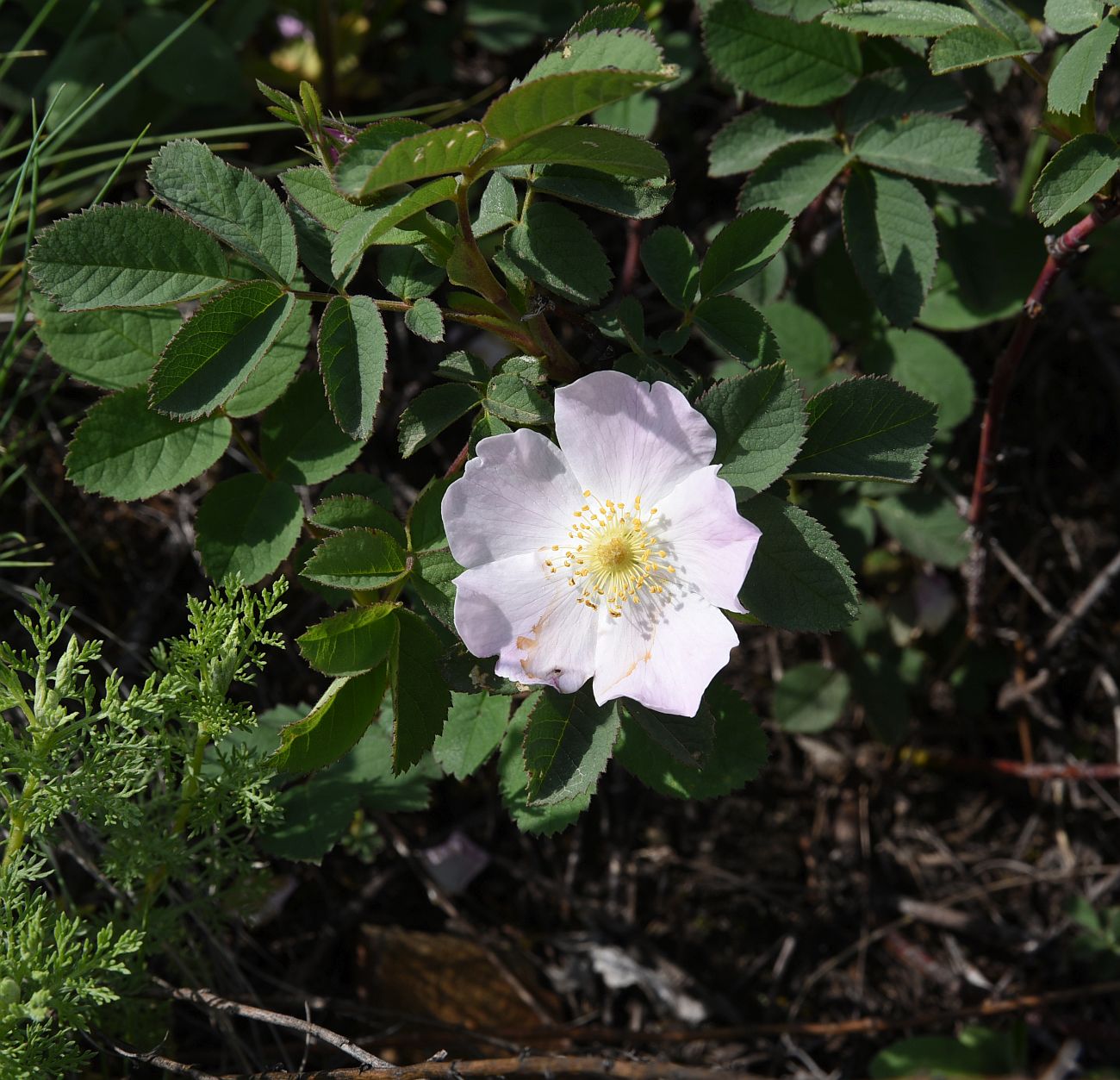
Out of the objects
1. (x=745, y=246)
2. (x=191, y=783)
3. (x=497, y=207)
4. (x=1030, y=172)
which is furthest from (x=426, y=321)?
(x=1030, y=172)

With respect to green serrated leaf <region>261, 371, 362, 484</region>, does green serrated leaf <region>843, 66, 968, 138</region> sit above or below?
above

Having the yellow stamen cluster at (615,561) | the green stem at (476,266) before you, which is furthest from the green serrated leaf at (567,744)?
the green stem at (476,266)

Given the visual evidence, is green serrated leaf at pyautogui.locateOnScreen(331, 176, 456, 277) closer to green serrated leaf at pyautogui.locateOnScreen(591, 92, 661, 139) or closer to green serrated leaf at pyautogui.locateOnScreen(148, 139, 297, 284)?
green serrated leaf at pyautogui.locateOnScreen(148, 139, 297, 284)

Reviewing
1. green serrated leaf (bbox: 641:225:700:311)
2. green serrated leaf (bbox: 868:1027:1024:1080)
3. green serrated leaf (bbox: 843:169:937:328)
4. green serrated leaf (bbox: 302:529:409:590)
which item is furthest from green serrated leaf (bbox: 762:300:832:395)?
green serrated leaf (bbox: 868:1027:1024:1080)

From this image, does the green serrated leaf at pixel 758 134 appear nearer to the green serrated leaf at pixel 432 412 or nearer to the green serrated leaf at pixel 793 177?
the green serrated leaf at pixel 793 177

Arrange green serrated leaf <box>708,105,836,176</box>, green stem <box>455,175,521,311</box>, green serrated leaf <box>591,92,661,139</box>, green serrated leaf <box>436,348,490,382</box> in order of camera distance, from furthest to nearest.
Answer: green serrated leaf <box>591,92,661,139</box>
green serrated leaf <box>708,105,836,176</box>
green serrated leaf <box>436,348,490,382</box>
green stem <box>455,175,521,311</box>

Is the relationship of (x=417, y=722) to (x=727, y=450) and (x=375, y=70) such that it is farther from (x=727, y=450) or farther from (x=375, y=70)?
(x=375, y=70)

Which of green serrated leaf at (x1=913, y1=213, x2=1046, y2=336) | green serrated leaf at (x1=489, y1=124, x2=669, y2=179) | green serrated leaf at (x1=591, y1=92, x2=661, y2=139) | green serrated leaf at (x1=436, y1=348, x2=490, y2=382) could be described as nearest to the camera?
green serrated leaf at (x1=489, y1=124, x2=669, y2=179)

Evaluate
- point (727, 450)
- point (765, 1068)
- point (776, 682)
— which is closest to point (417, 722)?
point (727, 450)
